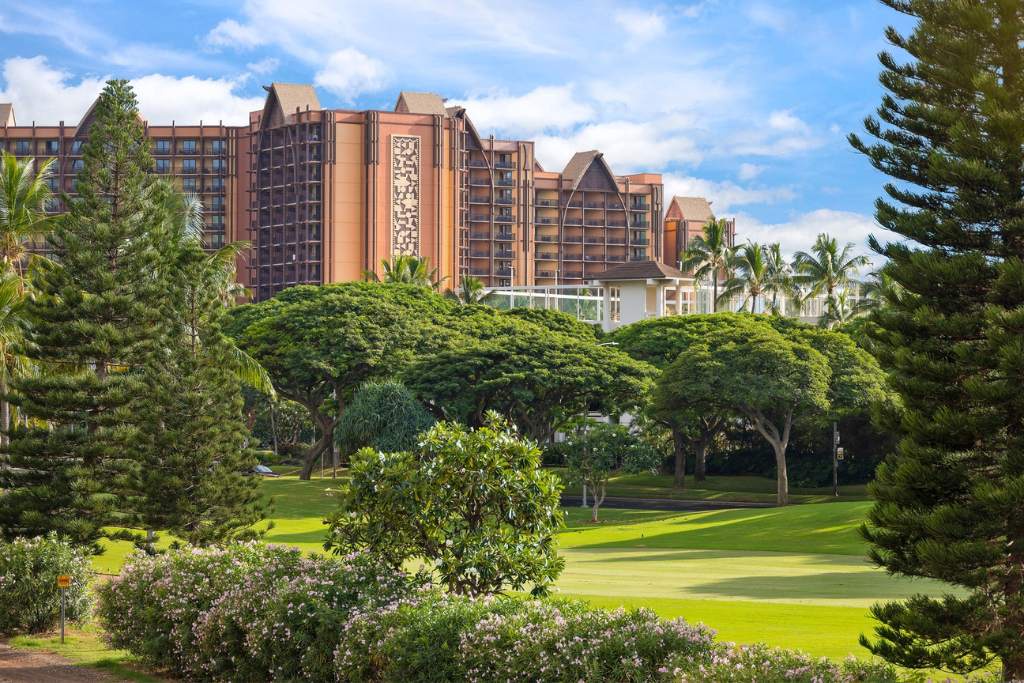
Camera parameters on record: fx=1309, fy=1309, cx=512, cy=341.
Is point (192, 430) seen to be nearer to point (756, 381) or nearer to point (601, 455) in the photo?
point (601, 455)

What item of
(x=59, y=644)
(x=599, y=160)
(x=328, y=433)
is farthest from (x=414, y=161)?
(x=59, y=644)

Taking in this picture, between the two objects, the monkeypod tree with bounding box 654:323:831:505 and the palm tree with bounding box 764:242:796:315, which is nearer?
the monkeypod tree with bounding box 654:323:831:505

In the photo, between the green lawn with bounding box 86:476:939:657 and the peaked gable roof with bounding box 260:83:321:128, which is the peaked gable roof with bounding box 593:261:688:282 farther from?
the peaked gable roof with bounding box 260:83:321:128

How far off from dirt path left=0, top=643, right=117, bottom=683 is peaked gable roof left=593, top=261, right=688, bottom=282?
7686 cm

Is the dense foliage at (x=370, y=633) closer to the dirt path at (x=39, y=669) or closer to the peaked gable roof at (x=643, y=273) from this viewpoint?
the dirt path at (x=39, y=669)

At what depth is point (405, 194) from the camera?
474 feet

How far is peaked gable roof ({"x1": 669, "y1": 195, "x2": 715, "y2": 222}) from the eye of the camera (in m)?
185

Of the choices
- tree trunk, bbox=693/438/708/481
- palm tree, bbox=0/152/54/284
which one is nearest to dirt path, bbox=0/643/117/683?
palm tree, bbox=0/152/54/284

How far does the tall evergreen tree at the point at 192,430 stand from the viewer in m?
29.7

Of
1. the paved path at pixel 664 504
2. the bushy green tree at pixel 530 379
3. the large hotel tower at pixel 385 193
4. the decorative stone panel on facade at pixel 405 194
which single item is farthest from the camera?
the decorative stone panel on facade at pixel 405 194

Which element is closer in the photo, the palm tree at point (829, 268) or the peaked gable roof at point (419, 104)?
the palm tree at point (829, 268)

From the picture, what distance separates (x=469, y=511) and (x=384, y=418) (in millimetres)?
48511

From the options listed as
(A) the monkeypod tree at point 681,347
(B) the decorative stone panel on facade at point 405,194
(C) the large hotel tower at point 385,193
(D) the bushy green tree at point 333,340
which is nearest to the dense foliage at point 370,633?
(A) the monkeypod tree at point 681,347

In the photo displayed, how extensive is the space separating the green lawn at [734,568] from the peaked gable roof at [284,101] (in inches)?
3641
